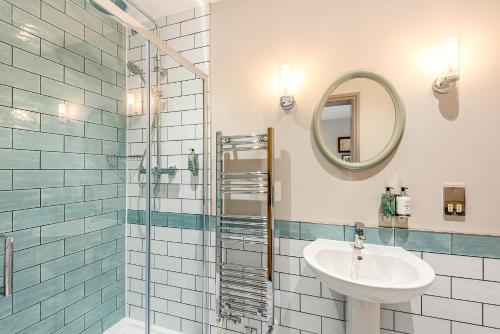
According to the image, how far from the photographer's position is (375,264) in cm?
137

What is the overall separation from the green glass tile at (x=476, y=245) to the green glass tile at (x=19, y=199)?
7.22 feet

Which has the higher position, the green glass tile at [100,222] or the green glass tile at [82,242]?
the green glass tile at [100,222]

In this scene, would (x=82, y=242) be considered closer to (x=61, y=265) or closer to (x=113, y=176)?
(x=61, y=265)

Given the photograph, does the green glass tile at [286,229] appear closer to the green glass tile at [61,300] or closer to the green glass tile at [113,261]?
the green glass tile at [113,261]

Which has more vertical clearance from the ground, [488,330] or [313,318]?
[488,330]

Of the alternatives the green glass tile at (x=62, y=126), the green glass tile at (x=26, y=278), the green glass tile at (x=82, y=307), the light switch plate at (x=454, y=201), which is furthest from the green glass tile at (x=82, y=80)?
the light switch plate at (x=454, y=201)

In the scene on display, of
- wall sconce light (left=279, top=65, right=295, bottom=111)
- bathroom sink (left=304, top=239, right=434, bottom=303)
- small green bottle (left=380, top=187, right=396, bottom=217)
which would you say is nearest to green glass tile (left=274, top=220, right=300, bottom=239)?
bathroom sink (left=304, top=239, right=434, bottom=303)

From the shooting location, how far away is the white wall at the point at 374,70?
1.32 m

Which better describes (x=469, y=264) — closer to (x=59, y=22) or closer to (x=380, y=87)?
(x=380, y=87)

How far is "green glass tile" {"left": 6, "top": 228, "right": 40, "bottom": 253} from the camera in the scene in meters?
1.31

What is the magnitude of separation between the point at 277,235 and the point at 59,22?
1786 millimetres

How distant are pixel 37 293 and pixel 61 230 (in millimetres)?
338

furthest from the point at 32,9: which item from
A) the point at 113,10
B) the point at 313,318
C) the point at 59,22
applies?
the point at 313,318

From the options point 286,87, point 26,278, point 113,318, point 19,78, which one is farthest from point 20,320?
point 286,87
